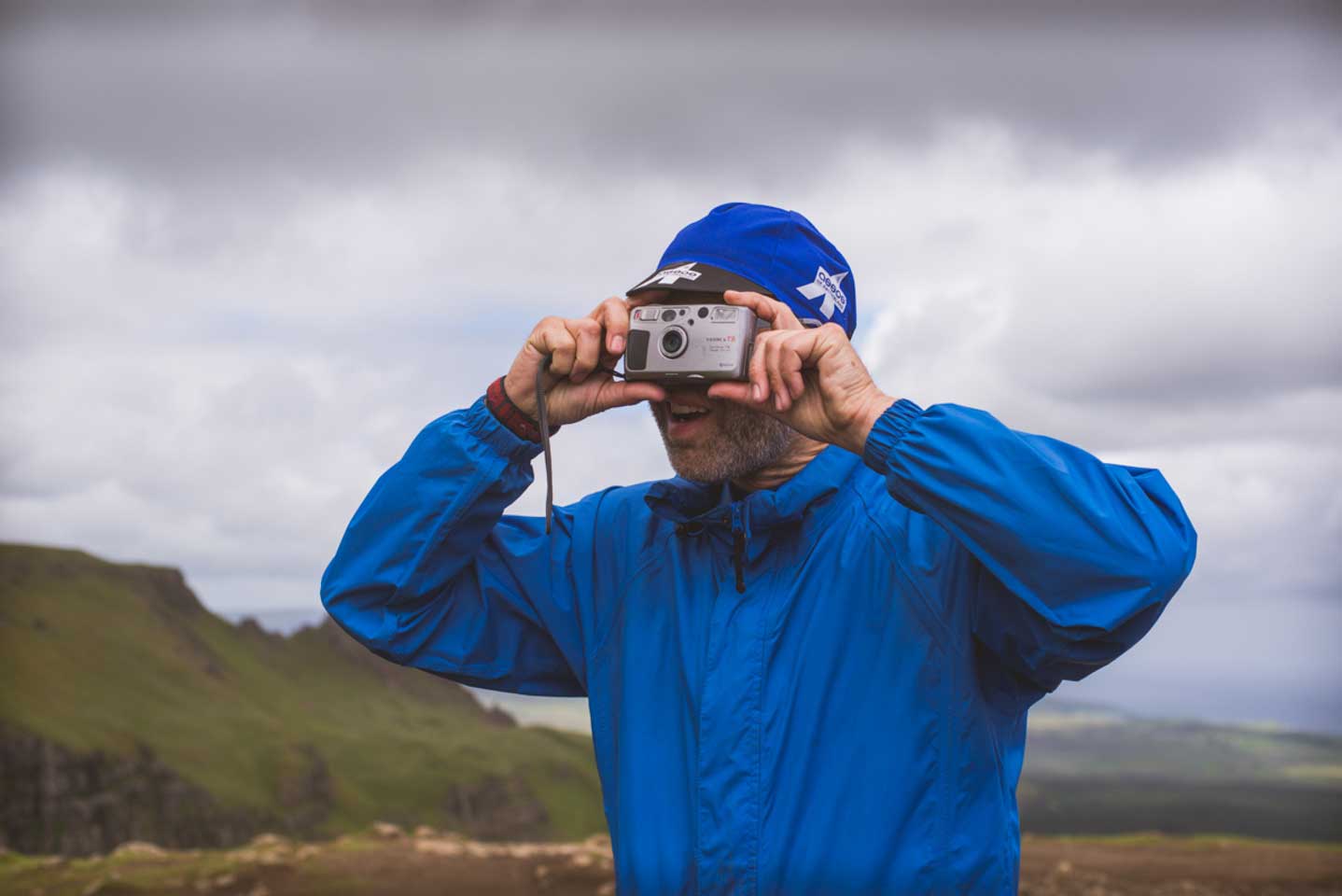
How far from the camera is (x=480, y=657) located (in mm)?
4332

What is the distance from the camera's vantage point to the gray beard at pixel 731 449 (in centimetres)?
384

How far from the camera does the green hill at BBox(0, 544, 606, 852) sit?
55.0m

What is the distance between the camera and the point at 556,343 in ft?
12.9

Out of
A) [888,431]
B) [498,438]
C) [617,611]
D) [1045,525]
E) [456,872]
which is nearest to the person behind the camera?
[1045,525]

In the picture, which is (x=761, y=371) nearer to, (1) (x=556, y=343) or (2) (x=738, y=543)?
(2) (x=738, y=543)

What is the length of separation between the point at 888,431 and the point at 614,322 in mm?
1038

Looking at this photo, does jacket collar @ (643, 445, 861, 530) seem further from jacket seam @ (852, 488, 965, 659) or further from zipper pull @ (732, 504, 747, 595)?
jacket seam @ (852, 488, 965, 659)

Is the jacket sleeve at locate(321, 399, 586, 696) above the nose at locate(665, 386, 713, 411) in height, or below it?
below

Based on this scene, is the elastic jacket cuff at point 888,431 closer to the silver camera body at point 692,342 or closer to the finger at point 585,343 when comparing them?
the silver camera body at point 692,342

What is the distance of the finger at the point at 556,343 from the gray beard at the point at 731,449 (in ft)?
1.58

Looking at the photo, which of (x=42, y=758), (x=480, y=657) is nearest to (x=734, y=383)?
(x=480, y=657)

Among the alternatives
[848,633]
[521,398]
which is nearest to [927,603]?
[848,633]

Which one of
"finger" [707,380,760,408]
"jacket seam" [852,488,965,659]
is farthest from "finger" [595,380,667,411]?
"jacket seam" [852,488,965,659]

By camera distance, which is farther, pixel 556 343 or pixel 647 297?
pixel 647 297
